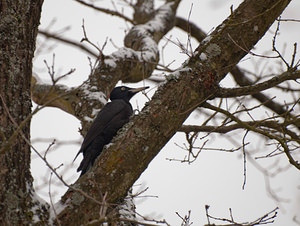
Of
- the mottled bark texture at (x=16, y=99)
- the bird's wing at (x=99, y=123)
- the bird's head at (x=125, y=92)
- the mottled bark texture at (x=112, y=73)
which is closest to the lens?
the mottled bark texture at (x=16, y=99)

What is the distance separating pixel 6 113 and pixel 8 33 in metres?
0.60

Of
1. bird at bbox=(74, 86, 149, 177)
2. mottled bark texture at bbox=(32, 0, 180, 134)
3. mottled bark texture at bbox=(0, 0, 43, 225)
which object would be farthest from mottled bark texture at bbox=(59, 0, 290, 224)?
bird at bbox=(74, 86, 149, 177)

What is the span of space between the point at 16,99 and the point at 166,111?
1.09 m

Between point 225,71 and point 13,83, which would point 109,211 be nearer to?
point 13,83

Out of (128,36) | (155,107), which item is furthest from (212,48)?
(128,36)

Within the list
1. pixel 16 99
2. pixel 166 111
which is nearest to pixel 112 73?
pixel 166 111

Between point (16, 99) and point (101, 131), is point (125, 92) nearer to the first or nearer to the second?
point (101, 131)

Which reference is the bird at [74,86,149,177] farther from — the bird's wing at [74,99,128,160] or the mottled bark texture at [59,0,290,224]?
the mottled bark texture at [59,0,290,224]

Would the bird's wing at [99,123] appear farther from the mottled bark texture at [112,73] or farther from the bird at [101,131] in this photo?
the mottled bark texture at [112,73]

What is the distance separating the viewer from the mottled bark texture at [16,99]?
2.12 m

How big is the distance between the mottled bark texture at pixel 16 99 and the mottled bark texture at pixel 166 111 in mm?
315

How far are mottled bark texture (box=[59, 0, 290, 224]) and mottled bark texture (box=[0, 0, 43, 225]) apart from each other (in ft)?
1.03

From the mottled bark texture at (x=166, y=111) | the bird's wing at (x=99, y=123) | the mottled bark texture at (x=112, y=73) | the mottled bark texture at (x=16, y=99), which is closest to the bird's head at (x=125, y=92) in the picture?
the mottled bark texture at (x=112, y=73)

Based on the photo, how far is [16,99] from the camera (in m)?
2.30
